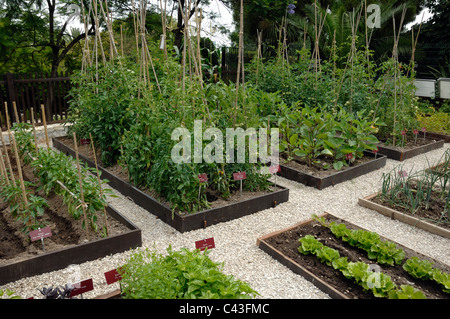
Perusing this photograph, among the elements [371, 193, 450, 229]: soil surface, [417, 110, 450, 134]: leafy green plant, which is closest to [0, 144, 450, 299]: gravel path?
[371, 193, 450, 229]: soil surface

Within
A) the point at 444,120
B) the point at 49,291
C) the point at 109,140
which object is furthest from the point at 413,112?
the point at 49,291

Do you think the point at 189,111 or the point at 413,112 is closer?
the point at 189,111

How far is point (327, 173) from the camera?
Answer: 5230 mm

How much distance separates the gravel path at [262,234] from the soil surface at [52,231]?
0.80 feet

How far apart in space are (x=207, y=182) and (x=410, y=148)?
Result: 173 inches

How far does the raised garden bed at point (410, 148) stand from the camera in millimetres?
Answer: 6275

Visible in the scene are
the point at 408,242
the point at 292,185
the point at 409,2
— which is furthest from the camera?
the point at 409,2

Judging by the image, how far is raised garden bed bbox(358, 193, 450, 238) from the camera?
3869 millimetres

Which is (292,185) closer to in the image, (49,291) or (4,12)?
(49,291)

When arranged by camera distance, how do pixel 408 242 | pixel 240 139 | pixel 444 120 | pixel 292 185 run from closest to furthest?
pixel 408 242 → pixel 240 139 → pixel 292 185 → pixel 444 120

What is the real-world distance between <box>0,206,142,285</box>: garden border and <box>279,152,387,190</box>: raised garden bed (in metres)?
2.63

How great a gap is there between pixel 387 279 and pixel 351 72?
4928 millimetres

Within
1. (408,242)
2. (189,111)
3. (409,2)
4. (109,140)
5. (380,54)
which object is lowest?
(408,242)

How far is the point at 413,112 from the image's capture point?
7.00m
